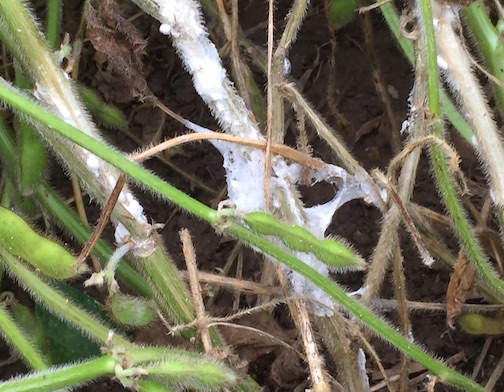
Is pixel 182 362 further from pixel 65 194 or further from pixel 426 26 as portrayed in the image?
pixel 65 194

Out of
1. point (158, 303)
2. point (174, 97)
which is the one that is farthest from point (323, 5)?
point (158, 303)

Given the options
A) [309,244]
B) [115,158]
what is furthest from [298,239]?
[115,158]

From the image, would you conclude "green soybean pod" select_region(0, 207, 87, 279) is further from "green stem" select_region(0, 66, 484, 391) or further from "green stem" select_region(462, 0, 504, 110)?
"green stem" select_region(462, 0, 504, 110)

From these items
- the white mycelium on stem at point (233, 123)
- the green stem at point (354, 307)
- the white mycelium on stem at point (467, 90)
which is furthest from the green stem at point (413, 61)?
the green stem at point (354, 307)

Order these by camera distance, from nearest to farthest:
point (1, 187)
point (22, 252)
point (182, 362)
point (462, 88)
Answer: point (182, 362)
point (22, 252)
point (462, 88)
point (1, 187)

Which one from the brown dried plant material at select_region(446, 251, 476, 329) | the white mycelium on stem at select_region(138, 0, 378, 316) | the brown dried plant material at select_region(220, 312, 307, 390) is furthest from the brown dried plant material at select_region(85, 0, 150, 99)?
the brown dried plant material at select_region(446, 251, 476, 329)

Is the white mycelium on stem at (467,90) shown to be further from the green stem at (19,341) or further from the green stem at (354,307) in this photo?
the green stem at (19,341)
